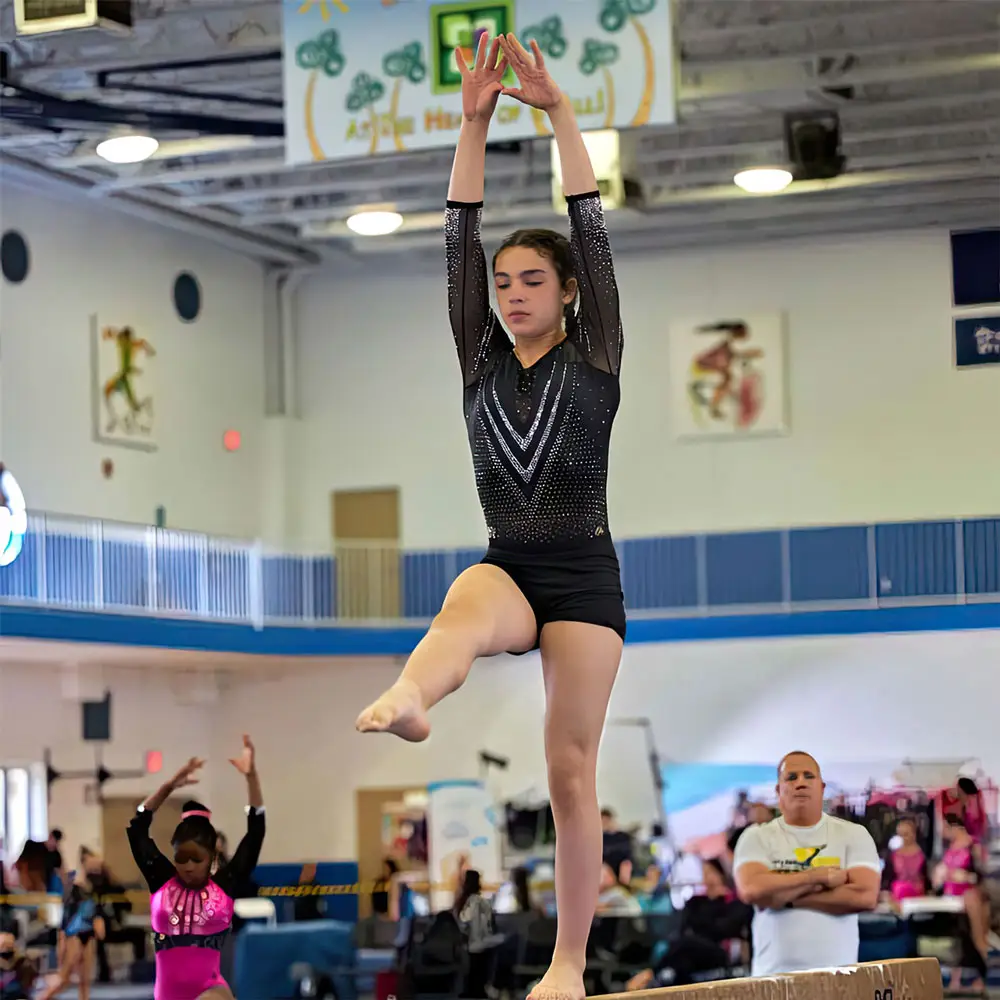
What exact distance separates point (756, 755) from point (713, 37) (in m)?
7.96

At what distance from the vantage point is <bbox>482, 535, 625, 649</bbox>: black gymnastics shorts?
4.07 metres

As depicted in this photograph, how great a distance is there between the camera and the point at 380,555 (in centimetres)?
2266

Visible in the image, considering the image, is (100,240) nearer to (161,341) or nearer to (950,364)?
(161,341)

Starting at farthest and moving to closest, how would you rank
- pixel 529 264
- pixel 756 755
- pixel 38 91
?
1. pixel 756 755
2. pixel 38 91
3. pixel 529 264

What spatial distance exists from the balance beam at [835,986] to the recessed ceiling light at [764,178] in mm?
13707

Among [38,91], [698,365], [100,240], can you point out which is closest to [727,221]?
[698,365]

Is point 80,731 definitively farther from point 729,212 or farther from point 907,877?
point 729,212

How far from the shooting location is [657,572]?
2109 cm

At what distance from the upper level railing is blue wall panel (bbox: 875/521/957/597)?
1cm

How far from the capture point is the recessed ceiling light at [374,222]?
65.4ft

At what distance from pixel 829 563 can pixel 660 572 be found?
6.49ft

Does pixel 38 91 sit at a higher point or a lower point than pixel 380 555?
higher

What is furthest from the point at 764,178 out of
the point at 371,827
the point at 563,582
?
the point at 563,582

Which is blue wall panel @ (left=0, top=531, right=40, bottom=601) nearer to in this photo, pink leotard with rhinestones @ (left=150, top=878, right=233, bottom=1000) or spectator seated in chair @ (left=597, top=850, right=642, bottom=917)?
spectator seated in chair @ (left=597, top=850, right=642, bottom=917)
